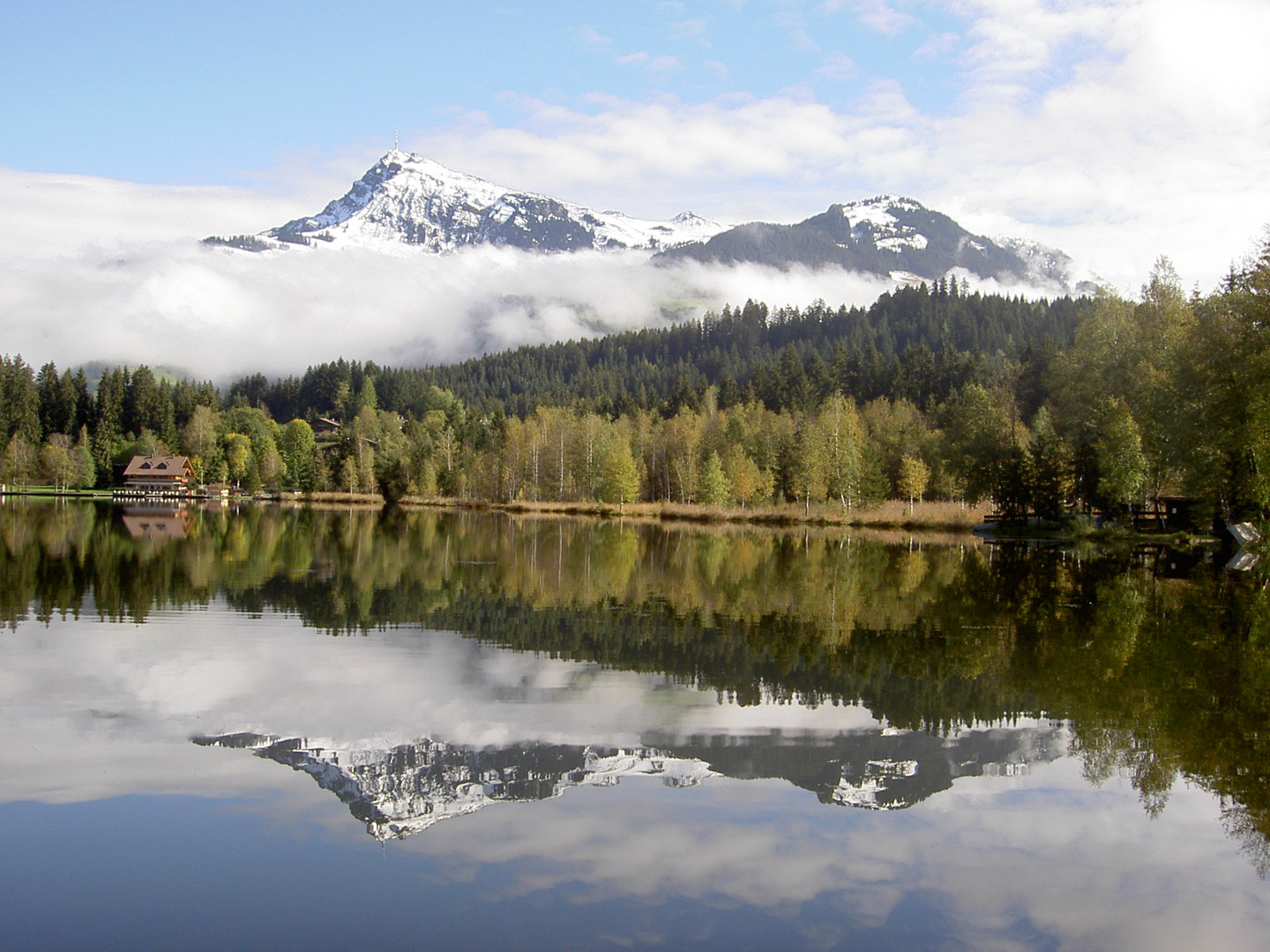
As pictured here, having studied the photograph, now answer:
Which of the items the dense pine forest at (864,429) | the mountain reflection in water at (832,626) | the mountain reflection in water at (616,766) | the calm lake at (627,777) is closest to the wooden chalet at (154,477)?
the dense pine forest at (864,429)

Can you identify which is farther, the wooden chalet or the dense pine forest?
the wooden chalet

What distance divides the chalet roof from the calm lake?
120682 mm

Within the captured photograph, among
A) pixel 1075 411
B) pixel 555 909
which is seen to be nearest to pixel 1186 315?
pixel 1075 411

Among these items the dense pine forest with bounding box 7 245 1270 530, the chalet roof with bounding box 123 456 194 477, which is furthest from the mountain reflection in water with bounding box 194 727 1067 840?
the chalet roof with bounding box 123 456 194 477

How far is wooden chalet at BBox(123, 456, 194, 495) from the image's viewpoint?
13475 cm

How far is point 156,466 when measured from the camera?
136125 mm

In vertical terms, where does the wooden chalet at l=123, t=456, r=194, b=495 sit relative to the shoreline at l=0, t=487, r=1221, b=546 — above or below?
above

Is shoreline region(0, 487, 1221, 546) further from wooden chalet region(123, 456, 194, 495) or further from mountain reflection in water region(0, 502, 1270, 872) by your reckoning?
wooden chalet region(123, 456, 194, 495)

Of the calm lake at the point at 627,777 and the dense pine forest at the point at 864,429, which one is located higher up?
the dense pine forest at the point at 864,429

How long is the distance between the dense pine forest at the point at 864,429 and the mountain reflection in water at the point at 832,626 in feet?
28.1

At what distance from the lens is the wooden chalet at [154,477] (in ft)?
442

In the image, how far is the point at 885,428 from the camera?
103 metres

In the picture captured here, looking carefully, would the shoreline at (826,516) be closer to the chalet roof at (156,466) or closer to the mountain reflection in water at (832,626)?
the mountain reflection in water at (832,626)

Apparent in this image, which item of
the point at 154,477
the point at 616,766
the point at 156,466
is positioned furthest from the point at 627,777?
the point at 156,466
